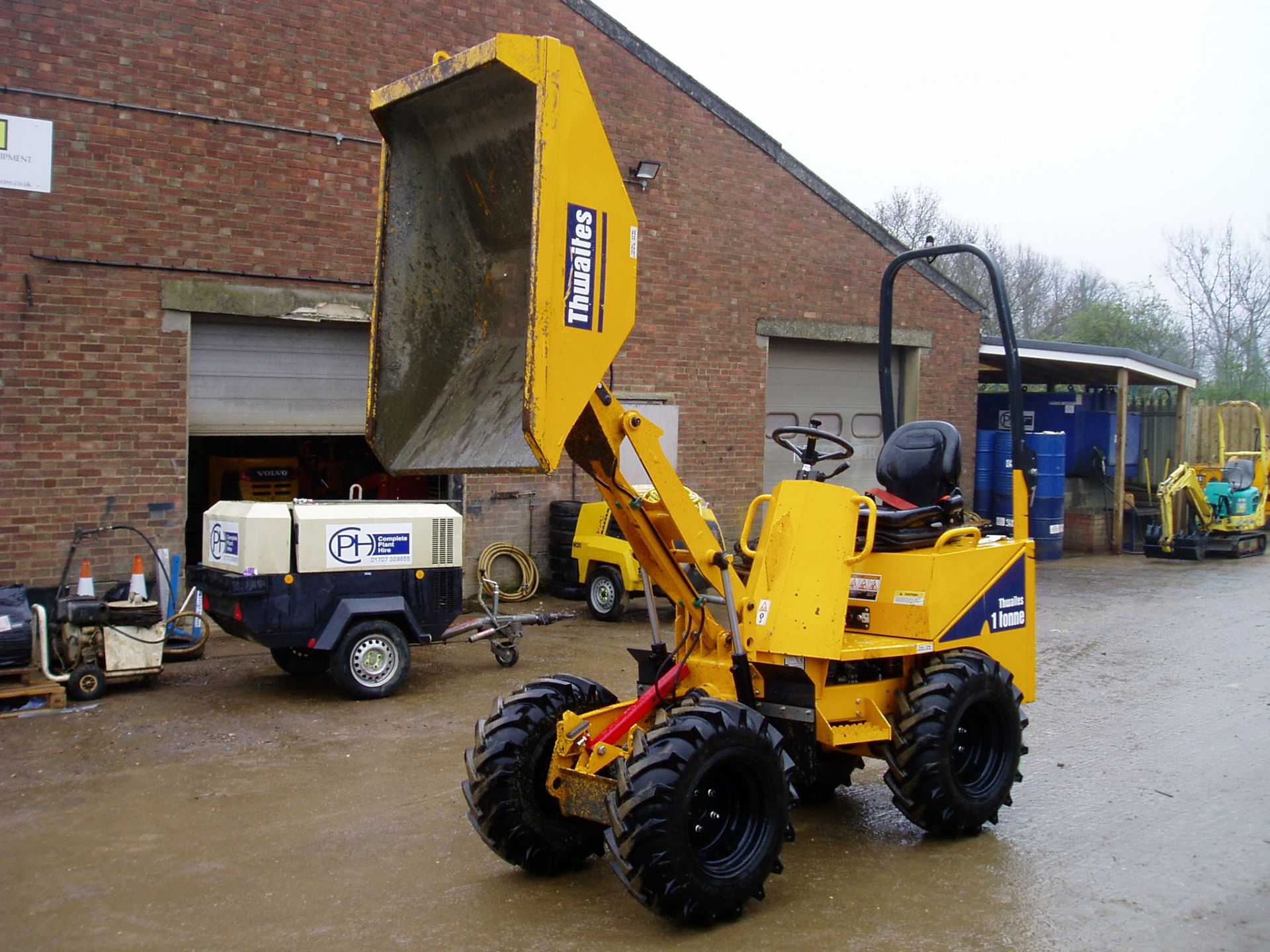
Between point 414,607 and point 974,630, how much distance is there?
4599mm

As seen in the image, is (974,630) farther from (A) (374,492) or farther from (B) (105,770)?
(A) (374,492)

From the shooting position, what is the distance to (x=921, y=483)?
6043 millimetres

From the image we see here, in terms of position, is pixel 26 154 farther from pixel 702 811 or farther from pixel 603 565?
pixel 702 811

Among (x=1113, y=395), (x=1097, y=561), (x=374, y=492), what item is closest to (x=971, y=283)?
(x=1113, y=395)

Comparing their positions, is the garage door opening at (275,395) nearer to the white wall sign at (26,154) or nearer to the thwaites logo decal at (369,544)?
the thwaites logo decal at (369,544)

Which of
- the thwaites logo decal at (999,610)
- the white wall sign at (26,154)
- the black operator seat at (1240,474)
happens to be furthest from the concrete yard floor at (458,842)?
the black operator seat at (1240,474)

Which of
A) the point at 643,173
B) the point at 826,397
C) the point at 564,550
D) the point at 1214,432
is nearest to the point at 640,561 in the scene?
the point at 564,550

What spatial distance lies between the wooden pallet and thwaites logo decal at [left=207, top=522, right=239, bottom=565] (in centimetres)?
138

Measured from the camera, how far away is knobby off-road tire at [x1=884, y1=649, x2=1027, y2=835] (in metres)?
5.32

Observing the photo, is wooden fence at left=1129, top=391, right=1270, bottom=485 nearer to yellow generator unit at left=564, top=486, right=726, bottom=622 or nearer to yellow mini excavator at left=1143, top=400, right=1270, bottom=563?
yellow mini excavator at left=1143, top=400, right=1270, bottom=563

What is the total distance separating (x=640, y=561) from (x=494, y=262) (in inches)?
56.7

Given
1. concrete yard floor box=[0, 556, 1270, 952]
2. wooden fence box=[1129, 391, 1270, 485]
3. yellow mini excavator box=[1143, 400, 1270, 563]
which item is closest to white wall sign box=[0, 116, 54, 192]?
concrete yard floor box=[0, 556, 1270, 952]

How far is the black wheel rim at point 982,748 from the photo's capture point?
5699 millimetres

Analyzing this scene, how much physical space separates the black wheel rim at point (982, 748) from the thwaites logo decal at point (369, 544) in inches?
184
